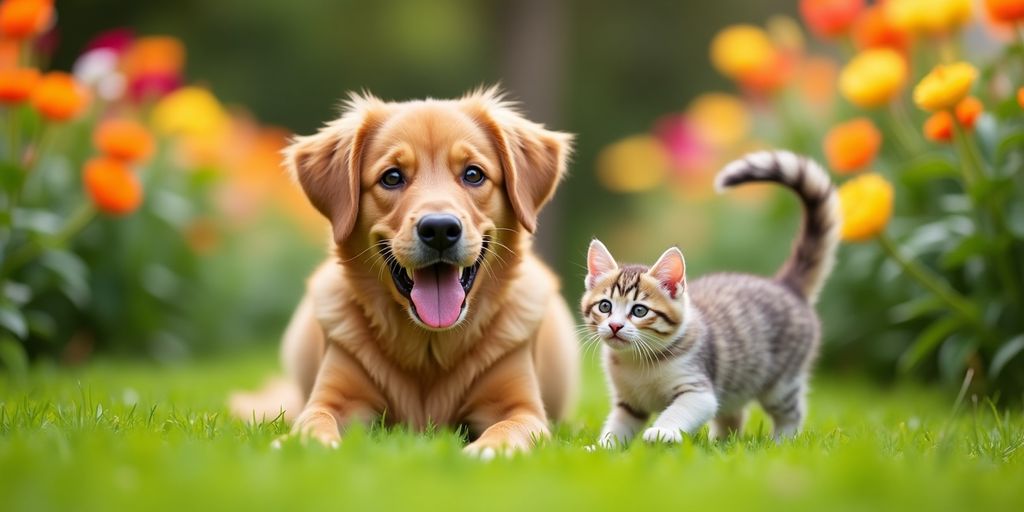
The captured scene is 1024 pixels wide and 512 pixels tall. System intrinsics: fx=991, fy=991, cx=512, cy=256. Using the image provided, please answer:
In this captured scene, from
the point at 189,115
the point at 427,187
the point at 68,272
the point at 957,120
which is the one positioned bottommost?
the point at 68,272

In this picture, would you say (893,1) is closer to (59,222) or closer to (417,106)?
(417,106)

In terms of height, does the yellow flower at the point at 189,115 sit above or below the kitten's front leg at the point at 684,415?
above

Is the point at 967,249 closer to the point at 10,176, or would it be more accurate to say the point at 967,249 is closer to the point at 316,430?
the point at 316,430

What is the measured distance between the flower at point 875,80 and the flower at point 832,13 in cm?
104

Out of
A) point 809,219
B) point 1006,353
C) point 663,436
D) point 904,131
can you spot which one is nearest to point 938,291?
point 1006,353

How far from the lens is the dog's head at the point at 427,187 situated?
3688 mm

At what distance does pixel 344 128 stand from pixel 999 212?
127 inches

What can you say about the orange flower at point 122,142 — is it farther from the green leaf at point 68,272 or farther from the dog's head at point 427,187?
the dog's head at point 427,187

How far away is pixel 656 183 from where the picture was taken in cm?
1087

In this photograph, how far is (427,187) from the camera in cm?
381

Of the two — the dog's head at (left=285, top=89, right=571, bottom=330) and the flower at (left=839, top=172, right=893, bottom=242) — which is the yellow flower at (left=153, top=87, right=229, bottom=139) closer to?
the dog's head at (left=285, top=89, right=571, bottom=330)

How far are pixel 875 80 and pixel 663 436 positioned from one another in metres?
2.75

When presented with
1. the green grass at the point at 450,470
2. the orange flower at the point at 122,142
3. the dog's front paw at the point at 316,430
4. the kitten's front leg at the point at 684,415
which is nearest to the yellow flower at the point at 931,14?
the green grass at the point at 450,470

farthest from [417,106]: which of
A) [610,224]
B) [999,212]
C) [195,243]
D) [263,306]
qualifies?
[610,224]
